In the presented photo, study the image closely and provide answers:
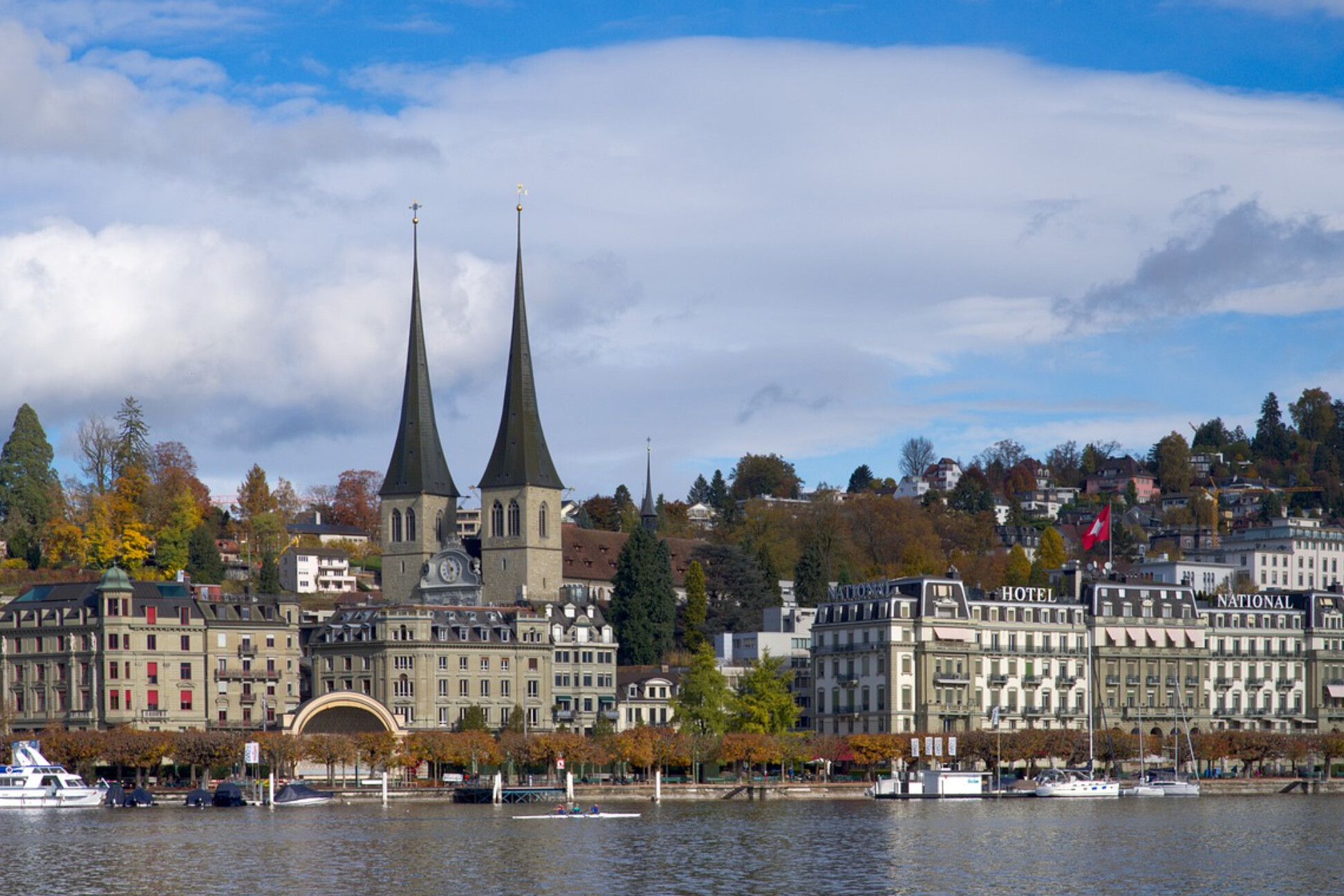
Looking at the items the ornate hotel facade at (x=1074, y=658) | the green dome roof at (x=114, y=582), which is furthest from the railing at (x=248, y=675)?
the ornate hotel facade at (x=1074, y=658)

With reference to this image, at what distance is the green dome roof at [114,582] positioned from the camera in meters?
130

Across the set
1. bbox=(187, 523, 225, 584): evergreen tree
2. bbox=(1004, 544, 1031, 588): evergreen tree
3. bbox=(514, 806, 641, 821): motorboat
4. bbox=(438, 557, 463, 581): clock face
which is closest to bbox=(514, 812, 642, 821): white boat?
bbox=(514, 806, 641, 821): motorboat

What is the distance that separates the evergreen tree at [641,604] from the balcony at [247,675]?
24558 mm

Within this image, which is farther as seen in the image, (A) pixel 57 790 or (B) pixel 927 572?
(B) pixel 927 572

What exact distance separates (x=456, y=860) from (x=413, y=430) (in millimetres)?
90135

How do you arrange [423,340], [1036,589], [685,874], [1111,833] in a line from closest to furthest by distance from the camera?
1. [685,874]
2. [1111,833]
3. [1036,589]
4. [423,340]

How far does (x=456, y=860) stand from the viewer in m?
75.4

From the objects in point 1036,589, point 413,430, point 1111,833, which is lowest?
point 1111,833

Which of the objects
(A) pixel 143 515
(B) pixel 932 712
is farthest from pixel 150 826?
(A) pixel 143 515

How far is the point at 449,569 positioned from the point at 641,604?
58.3 ft

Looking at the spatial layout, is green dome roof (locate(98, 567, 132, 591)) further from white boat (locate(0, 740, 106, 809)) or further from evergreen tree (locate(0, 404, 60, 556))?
evergreen tree (locate(0, 404, 60, 556))

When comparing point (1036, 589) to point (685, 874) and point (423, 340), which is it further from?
point (685, 874)

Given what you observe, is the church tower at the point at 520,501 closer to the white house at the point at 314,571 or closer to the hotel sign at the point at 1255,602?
the white house at the point at 314,571

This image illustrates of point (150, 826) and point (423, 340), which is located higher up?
point (423, 340)
